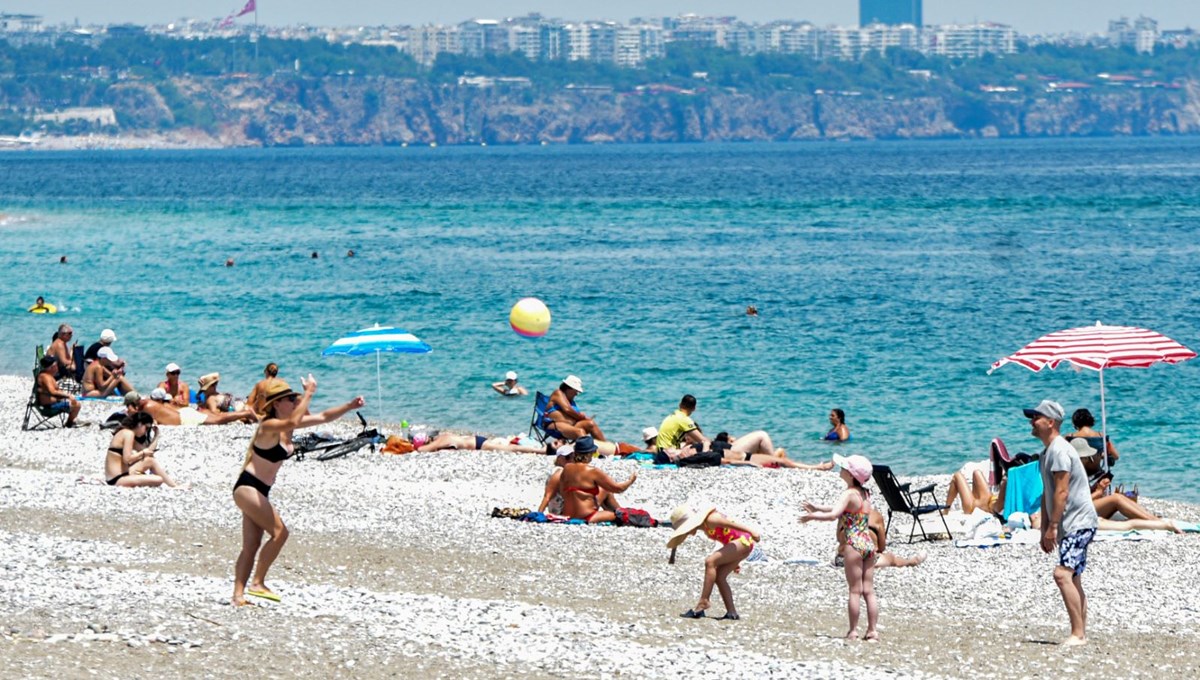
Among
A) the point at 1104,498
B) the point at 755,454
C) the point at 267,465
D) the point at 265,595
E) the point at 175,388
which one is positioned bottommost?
the point at 755,454

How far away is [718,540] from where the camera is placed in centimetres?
1138

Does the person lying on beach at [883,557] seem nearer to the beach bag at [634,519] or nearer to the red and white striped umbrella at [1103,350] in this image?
the beach bag at [634,519]

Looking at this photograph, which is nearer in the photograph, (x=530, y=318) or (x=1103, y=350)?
(x=1103, y=350)

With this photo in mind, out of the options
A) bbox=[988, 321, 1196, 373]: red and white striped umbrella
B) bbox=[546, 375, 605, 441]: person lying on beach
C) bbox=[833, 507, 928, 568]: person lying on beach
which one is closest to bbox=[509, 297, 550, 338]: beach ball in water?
bbox=[546, 375, 605, 441]: person lying on beach

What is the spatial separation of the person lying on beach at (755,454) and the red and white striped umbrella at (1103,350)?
11.9ft

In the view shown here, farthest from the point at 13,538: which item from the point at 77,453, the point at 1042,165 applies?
the point at 1042,165

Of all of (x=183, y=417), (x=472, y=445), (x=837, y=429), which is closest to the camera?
(x=472, y=445)

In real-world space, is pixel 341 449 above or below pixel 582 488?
below

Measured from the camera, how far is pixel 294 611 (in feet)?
35.9

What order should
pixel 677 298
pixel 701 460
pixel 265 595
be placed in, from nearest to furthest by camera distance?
pixel 265 595
pixel 701 460
pixel 677 298

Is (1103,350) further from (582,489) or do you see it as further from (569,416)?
(569,416)

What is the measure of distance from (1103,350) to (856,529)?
7226 mm

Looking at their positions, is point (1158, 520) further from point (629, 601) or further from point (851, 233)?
point (851, 233)

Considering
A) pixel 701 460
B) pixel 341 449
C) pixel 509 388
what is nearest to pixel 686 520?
pixel 701 460
